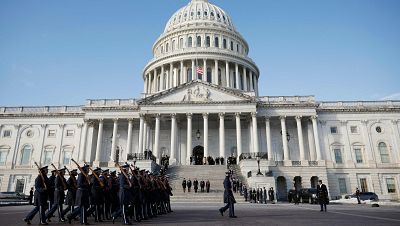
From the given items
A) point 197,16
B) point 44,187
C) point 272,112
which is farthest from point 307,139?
point 44,187

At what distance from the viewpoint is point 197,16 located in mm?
76812

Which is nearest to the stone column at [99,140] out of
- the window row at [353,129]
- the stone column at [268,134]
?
the stone column at [268,134]

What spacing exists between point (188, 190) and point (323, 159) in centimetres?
2639

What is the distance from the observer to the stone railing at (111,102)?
5184cm

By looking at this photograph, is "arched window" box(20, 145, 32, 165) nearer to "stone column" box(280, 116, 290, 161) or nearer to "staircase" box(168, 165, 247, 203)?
"staircase" box(168, 165, 247, 203)

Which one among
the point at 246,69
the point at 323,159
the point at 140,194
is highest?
the point at 246,69

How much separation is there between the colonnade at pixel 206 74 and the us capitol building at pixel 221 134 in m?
13.4

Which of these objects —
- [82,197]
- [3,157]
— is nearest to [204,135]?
[3,157]

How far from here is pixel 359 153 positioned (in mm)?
50188

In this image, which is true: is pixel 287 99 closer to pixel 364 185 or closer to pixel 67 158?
pixel 364 185

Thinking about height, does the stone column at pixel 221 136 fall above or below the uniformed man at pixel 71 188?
above

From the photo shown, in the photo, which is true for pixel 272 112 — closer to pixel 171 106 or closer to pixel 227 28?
pixel 171 106

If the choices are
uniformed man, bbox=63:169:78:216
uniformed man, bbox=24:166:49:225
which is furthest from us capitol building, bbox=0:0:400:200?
uniformed man, bbox=24:166:49:225

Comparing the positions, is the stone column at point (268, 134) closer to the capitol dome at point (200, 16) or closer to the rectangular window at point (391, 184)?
A: the rectangular window at point (391, 184)
